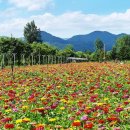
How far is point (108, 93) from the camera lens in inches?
360

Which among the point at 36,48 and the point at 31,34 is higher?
the point at 31,34

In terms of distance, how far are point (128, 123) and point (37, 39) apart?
118782 millimetres

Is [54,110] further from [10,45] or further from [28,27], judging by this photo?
[28,27]

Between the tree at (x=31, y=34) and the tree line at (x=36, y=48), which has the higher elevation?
the tree at (x=31, y=34)

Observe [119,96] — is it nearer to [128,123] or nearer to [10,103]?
[10,103]

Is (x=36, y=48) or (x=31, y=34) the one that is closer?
(x=36, y=48)

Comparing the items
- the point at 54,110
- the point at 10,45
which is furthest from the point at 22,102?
the point at 10,45

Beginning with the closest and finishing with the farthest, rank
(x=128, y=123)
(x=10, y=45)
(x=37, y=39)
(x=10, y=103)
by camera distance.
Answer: (x=128, y=123) → (x=10, y=103) → (x=10, y=45) → (x=37, y=39)

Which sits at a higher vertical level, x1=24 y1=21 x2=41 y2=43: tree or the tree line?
x1=24 y1=21 x2=41 y2=43: tree

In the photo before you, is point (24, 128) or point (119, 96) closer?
point (24, 128)

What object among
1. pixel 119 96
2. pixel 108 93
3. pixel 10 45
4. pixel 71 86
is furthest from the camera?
pixel 10 45

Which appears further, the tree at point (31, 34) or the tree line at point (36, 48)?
the tree at point (31, 34)

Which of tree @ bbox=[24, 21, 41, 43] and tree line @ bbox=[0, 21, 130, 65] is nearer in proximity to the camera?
tree line @ bbox=[0, 21, 130, 65]

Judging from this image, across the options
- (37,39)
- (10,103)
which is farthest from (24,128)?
(37,39)
